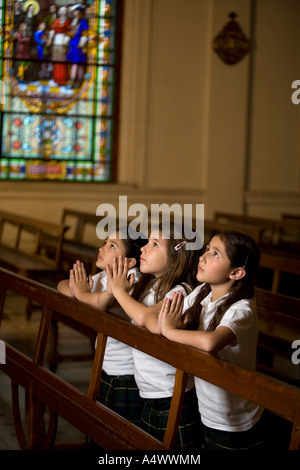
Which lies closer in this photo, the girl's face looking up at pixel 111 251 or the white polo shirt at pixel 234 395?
the white polo shirt at pixel 234 395

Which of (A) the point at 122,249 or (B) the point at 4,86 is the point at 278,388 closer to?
(A) the point at 122,249

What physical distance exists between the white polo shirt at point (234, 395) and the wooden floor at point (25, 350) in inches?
67.9

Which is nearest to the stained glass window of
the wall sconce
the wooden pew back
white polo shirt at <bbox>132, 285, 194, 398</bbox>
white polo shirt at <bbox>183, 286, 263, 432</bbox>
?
the wooden pew back

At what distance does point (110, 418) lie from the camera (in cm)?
295

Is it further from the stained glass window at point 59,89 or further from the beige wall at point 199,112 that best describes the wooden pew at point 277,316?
the stained glass window at point 59,89

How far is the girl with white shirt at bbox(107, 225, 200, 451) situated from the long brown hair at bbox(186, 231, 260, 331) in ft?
0.69

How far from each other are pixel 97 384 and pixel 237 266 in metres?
0.81

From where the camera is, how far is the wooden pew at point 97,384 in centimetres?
217

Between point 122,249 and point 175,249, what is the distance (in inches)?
16.9

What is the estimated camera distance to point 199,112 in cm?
1064

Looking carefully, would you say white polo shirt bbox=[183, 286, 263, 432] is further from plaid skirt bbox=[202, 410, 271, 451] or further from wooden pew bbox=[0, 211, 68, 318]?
wooden pew bbox=[0, 211, 68, 318]

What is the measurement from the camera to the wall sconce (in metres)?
10.3

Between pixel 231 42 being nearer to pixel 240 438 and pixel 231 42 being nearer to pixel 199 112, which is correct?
pixel 199 112

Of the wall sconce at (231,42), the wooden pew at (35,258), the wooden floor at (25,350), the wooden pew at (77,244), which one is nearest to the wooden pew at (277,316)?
the wooden floor at (25,350)
